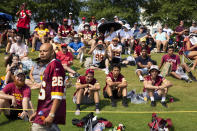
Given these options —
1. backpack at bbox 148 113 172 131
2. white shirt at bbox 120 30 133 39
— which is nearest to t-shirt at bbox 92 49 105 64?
white shirt at bbox 120 30 133 39

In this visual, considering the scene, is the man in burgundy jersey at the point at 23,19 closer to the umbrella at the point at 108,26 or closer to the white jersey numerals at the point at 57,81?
the umbrella at the point at 108,26

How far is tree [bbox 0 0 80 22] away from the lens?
30.9m

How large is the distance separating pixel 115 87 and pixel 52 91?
15.2ft

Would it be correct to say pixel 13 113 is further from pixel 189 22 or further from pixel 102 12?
pixel 102 12

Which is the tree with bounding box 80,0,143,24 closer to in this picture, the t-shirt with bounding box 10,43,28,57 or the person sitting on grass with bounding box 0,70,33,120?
the t-shirt with bounding box 10,43,28,57

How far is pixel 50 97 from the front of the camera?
10.0 ft

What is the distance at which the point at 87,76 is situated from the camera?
6.93 metres

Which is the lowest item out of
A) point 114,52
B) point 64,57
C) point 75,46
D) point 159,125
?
point 159,125

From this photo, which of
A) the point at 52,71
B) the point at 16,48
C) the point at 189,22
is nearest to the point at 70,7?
the point at 189,22

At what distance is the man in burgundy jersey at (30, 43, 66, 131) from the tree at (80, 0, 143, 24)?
25.5 m

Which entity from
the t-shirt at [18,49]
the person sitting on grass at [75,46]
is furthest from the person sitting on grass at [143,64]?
the t-shirt at [18,49]

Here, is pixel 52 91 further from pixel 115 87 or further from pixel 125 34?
pixel 125 34

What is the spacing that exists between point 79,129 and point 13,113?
1666mm

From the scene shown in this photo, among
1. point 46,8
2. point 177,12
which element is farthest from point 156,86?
point 46,8
